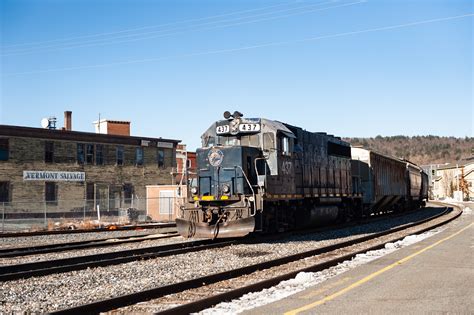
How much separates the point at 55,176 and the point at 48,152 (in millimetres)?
1867

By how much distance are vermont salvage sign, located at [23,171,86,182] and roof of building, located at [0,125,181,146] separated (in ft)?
8.64

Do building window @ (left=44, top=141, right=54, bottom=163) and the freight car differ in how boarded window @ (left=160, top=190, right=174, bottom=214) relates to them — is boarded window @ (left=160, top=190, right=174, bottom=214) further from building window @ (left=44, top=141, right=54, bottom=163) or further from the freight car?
the freight car

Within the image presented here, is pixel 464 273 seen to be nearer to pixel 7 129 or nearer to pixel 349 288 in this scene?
pixel 349 288

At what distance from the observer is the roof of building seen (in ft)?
123

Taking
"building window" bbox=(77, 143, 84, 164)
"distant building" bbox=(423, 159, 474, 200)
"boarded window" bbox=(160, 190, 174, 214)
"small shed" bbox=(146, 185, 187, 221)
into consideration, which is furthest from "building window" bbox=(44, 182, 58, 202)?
"distant building" bbox=(423, 159, 474, 200)

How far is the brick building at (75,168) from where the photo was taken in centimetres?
3744

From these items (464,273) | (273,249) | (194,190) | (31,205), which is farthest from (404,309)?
(31,205)

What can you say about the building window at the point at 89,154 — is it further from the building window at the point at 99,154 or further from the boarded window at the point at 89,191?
the boarded window at the point at 89,191

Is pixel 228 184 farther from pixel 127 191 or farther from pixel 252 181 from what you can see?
pixel 127 191

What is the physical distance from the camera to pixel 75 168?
40.9 m

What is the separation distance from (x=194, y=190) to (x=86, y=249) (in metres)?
3.83

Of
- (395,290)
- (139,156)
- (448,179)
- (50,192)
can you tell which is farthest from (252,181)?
(448,179)

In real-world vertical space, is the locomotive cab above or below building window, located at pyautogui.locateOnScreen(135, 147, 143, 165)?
below

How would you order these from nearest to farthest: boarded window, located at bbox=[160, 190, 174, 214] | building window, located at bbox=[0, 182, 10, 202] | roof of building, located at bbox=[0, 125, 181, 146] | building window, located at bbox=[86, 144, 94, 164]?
1. building window, located at bbox=[0, 182, 10, 202]
2. boarded window, located at bbox=[160, 190, 174, 214]
3. roof of building, located at bbox=[0, 125, 181, 146]
4. building window, located at bbox=[86, 144, 94, 164]
